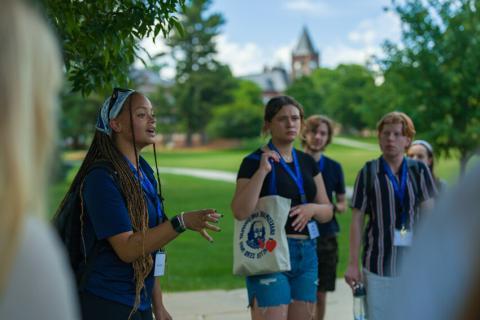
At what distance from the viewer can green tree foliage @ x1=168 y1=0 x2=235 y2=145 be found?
86.7 meters

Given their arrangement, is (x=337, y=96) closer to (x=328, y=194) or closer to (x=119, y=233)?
(x=328, y=194)

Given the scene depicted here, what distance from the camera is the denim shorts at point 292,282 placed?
14.1 ft

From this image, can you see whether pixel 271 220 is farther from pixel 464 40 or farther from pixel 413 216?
pixel 464 40

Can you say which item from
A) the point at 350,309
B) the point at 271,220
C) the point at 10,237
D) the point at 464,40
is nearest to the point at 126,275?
the point at 271,220

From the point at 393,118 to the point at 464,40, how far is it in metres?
8.33

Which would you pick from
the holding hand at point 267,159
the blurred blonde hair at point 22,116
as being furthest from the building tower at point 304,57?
the blurred blonde hair at point 22,116

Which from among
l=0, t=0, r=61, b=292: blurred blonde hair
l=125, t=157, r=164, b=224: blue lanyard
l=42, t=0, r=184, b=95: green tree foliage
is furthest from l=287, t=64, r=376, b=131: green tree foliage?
l=0, t=0, r=61, b=292: blurred blonde hair

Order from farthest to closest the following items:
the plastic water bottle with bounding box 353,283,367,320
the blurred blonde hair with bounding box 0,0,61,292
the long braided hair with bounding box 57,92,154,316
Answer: the plastic water bottle with bounding box 353,283,367,320 < the long braided hair with bounding box 57,92,154,316 < the blurred blonde hair with bounding box 0,0,61,292

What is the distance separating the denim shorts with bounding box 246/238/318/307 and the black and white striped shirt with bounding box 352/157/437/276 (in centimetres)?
43

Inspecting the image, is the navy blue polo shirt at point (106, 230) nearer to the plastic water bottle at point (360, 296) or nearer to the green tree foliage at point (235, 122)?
the plastic water bottle at point (360, 296)

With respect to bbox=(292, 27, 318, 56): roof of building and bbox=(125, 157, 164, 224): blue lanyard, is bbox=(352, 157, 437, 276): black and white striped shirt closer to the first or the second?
bbox=(125, 157, 164, 224): blue lanyard

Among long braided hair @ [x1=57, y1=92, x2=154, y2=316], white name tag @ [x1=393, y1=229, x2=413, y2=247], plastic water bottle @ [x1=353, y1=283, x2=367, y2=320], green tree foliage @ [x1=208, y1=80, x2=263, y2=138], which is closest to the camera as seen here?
long braided hair @ [x1=57, y1=92, x2=154, y2=316]

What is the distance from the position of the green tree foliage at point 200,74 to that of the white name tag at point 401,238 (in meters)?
82.5

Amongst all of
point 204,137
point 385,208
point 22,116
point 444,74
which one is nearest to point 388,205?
point 385,208
